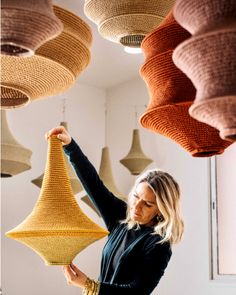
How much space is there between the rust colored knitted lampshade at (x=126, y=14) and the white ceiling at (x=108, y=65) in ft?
8.70

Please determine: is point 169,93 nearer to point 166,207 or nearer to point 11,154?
point 166,207

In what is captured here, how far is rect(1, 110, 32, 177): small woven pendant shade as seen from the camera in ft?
11.6

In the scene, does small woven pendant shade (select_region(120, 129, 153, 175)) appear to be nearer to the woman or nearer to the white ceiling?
the white ceiling

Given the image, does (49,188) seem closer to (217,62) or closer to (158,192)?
(217,62)

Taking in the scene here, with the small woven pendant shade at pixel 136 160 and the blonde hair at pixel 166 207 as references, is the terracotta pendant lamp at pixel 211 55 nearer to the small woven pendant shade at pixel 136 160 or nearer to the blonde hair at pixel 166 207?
the blonde hair at pixel 166 207

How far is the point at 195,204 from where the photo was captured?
5.08 metres

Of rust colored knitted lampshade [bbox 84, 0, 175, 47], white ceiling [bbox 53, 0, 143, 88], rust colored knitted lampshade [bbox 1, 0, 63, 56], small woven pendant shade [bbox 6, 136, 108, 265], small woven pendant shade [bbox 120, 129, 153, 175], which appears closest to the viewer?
rust colored knitted lampshade [bbox 1, 0, 63, 56]

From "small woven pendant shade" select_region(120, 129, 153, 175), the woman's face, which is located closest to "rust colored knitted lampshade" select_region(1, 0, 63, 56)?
the woman's face

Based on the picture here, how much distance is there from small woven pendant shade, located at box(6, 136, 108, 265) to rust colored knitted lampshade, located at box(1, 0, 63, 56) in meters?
0.61

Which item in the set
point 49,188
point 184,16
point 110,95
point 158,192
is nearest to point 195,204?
point 110,95

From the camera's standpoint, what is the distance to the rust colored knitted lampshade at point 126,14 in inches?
76.9

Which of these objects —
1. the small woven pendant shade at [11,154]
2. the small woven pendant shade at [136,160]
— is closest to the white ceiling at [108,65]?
the small woven pendant shade at [136,160]

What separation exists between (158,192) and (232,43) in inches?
73.9

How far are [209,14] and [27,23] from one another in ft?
1.18
